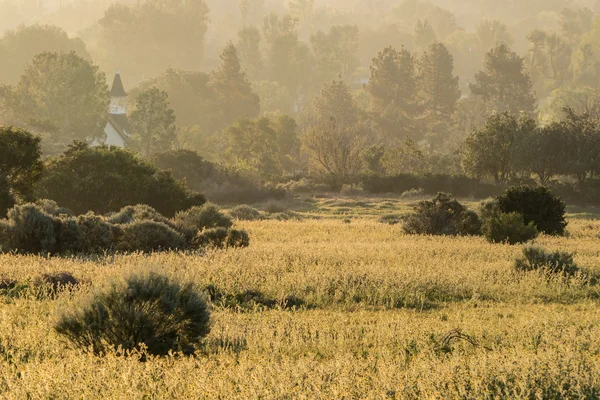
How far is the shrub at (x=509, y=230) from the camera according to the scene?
1020 inches

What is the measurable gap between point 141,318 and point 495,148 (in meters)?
51.5

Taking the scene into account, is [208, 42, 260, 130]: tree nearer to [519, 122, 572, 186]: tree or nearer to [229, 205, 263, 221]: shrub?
[519, 122, 572, 186]: tree

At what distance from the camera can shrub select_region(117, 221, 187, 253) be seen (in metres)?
21.9

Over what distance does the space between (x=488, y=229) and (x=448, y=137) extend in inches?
3546

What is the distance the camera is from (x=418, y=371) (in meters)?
8.87

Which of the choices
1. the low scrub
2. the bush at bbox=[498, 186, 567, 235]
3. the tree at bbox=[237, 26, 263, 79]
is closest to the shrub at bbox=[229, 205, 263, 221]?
the bush at bbox=[498, 186, 567, 235]

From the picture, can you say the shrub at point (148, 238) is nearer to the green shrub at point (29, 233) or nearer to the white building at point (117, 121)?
the green shrub at point (29, 233)

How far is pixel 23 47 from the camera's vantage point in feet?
464

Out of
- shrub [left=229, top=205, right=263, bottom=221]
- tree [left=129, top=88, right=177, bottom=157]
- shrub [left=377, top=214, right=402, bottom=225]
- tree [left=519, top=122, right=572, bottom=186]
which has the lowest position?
shrub [left=377, top=214, right=402, bottom=225]

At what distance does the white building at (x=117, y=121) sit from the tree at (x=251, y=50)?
223ft

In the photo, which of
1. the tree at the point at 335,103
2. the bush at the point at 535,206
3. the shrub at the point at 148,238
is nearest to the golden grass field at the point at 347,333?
the shrub at the point at 148,238

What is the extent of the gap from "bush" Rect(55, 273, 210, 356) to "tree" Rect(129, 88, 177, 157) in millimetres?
77767

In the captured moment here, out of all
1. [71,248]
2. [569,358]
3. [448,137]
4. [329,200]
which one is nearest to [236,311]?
[569,358]

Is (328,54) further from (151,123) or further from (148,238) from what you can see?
(148,238)
